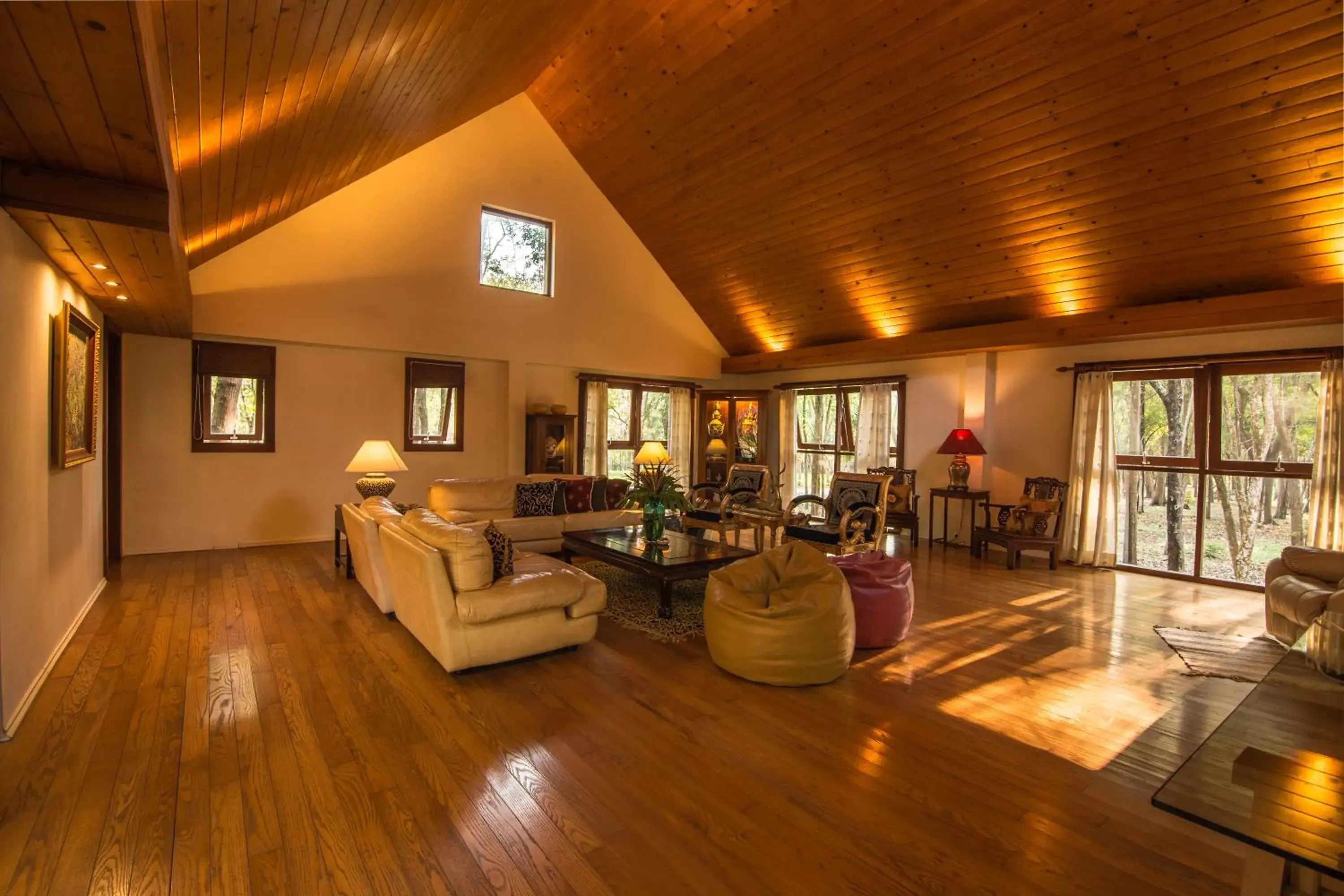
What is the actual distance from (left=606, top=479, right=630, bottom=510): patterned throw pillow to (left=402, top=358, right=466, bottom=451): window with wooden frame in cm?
238

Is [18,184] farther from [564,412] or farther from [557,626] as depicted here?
[564,412]

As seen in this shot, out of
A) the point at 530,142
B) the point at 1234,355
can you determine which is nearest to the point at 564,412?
the point at 530,142

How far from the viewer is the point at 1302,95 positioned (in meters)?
3.81

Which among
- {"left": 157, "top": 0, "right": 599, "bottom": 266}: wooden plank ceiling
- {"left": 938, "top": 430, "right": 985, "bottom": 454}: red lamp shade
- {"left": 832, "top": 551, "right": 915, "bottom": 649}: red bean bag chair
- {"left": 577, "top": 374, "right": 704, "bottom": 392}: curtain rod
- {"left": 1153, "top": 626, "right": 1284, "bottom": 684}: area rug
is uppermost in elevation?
{"left": 157, "top": 0, "right": 599, "bottom": 266}: wooden plank ceiling

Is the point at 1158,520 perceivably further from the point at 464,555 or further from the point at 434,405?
the point at 434,405

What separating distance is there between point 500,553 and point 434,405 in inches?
186

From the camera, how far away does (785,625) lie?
3.21m

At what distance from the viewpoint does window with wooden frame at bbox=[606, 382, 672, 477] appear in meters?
9.32

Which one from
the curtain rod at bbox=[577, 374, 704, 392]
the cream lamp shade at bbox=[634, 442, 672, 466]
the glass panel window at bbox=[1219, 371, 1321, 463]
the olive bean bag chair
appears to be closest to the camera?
the olive bean bag chair

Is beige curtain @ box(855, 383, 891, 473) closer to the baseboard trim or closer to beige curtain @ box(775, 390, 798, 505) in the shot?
beige curtain @ box(775, 390, 798, 505)

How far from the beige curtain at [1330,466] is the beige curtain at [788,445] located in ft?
18.8

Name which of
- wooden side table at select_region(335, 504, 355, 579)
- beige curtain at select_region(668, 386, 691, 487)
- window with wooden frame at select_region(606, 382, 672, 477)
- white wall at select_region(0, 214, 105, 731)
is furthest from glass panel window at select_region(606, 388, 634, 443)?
white wall at select_region(0, 214, 105, 731)

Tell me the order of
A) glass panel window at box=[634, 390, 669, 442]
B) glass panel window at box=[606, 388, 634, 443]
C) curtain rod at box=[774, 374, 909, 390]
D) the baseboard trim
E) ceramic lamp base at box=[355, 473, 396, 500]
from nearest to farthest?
the baseboard trim < ceramic lamp base at box=[355, 473, 396, 500] < curtain rod at box=[774, 374, 909, 390] < glass panel window at box=[606, 388, 634, 443] < glass panel window at box=[634, 390, 669, 442]

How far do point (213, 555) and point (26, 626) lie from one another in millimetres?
3561
